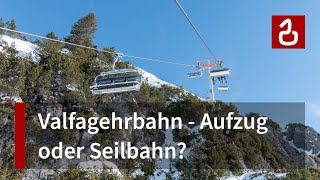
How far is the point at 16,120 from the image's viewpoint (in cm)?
1784

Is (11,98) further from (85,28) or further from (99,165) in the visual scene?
(85,28)

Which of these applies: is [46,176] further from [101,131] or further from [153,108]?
[153,108]

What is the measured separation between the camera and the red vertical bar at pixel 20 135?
15.6 metres

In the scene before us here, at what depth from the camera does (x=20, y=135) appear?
16.9m

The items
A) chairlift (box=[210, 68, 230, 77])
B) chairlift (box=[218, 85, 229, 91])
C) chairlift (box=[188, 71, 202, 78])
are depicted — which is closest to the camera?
chairlift (box=[210, 68, 230, 77])

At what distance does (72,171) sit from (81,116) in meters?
4.72

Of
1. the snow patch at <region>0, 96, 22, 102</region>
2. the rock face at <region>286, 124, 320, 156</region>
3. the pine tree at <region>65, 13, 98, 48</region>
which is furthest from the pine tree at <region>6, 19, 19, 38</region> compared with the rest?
the rock face at <region>286, 124, 320, 156</region>

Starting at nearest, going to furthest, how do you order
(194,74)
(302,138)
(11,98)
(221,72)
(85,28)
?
(221,72) → (11,98) → (194,74) → (302,138) → (85,28)

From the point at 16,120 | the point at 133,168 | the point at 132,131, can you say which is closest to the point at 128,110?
the point at 132,131

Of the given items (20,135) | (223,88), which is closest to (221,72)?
(223,88)

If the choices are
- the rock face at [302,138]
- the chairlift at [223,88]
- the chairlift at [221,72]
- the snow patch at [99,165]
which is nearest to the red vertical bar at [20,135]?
the snow patch at [99,165]

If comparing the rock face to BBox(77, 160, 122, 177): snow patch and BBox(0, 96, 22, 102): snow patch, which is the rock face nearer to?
BBox(77, 160, 122, 177): snow patch

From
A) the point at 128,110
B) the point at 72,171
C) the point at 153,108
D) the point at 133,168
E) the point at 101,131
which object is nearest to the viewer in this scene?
the point at 72,171

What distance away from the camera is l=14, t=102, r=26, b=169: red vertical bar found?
15.6 metres
